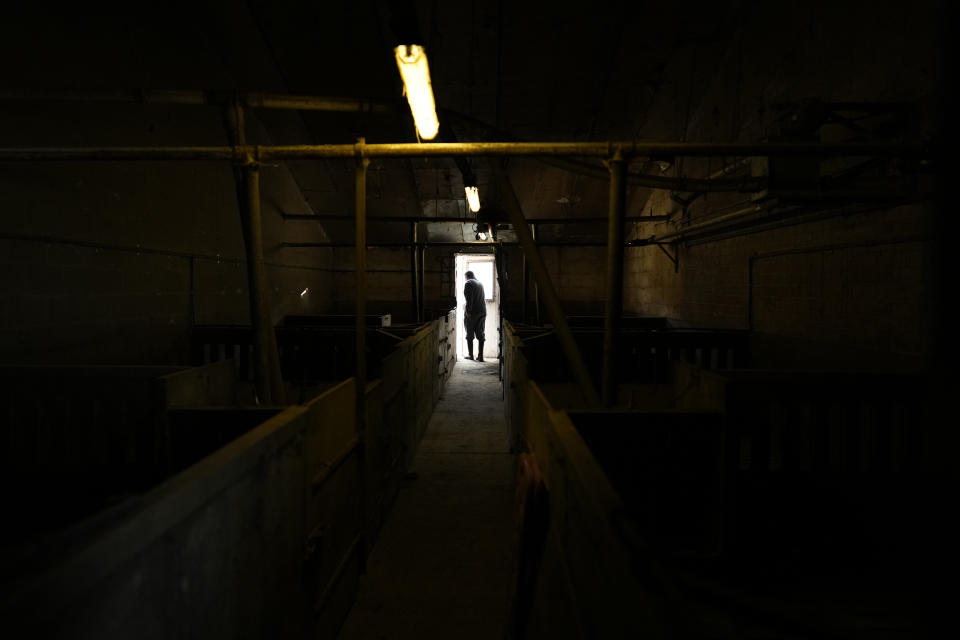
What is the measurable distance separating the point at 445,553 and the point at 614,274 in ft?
8.24

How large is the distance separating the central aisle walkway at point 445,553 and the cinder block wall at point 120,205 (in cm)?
328

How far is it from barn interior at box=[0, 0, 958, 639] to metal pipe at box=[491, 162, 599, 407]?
2 centimetres

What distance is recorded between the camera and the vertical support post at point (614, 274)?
2.96m

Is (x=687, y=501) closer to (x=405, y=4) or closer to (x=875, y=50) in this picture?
(x=405, y=4)

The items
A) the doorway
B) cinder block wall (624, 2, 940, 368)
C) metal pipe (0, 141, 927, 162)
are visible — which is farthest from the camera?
the doorway

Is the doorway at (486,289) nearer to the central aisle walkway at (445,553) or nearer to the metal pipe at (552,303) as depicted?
the central aisle walkway at (445,553)

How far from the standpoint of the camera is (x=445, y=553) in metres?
3.75

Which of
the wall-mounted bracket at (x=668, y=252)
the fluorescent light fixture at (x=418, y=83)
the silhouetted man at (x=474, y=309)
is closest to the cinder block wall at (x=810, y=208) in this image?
the wall-mounted bracket at (x=668, y=252)

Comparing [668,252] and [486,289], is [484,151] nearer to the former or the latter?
[668,252]

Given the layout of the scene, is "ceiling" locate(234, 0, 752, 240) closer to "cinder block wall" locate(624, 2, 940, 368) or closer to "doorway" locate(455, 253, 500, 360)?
"cinder block wall" locate(624, 2, 940, 368)

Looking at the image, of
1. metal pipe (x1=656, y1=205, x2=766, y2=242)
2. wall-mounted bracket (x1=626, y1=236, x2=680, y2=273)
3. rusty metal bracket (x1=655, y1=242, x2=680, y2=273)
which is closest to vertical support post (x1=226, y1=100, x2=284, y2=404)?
metal pipe (x1=656, y1=205, x2=766, y2=242)

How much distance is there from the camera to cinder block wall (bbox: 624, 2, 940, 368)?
3561 millimetres

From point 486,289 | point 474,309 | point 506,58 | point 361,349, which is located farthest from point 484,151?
point 486,289

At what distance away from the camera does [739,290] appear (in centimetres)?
595
